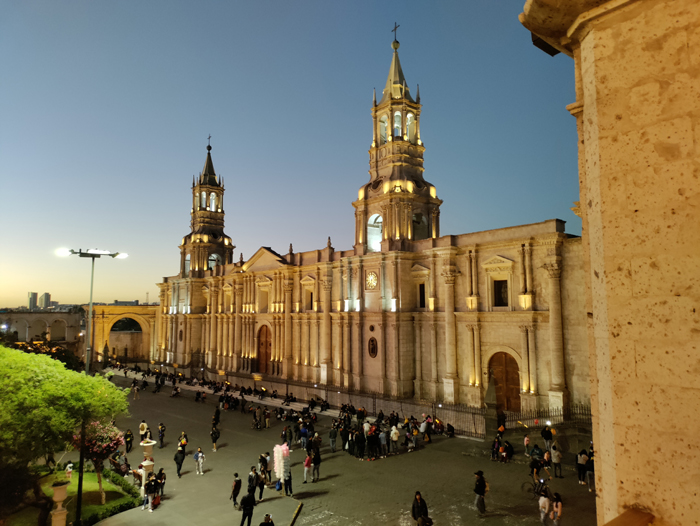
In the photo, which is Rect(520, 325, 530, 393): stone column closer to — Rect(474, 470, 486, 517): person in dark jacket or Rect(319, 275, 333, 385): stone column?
Rect(474, 470, 486, 517): person in dark jacket

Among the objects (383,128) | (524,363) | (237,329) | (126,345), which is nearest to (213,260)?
(237,329)

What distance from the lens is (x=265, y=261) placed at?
41.1 metres

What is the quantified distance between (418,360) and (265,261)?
18.5 m

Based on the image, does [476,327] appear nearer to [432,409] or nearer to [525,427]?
[432,409]

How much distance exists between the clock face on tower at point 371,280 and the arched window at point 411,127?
33.2ft

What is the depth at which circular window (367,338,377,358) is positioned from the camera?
3038 centimetres

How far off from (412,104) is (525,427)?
2291cm

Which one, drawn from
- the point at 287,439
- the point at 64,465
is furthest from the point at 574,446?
the point at 64,465

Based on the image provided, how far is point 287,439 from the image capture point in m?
21.0

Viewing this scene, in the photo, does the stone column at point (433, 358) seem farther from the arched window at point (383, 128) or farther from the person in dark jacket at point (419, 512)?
the person in dark jacket at point (419, 512)

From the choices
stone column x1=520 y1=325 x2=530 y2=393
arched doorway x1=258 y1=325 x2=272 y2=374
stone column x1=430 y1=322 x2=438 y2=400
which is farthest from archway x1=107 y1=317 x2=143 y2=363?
stone column x1=520 y1=325 x2=530 y2=393

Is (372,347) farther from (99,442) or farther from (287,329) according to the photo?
(99,442)

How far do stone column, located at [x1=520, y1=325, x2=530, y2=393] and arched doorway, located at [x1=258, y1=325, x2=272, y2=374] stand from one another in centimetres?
2310

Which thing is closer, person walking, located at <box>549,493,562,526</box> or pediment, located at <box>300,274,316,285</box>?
person walking, located at <box>549,493,562,526</box>
